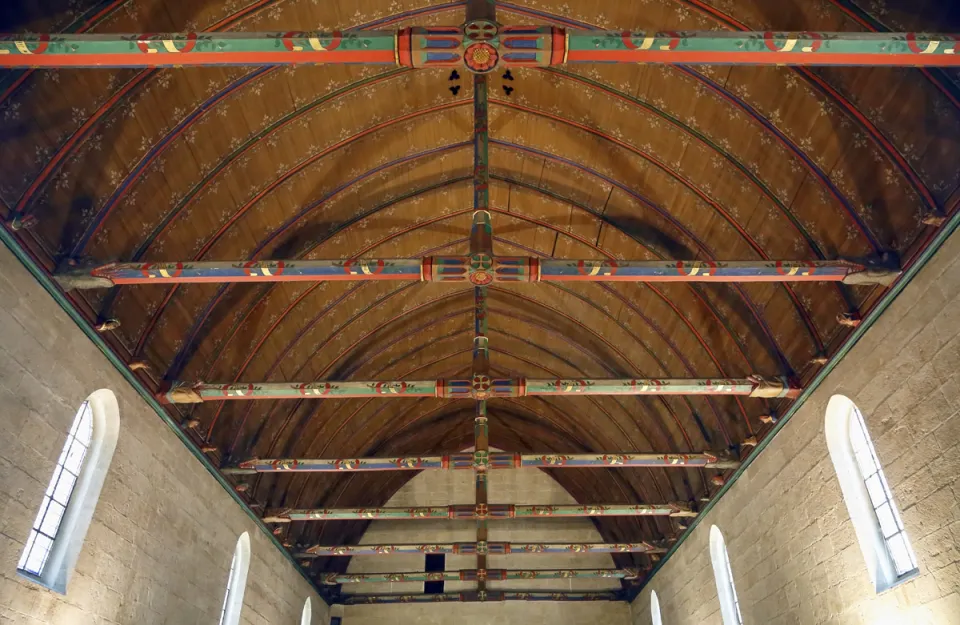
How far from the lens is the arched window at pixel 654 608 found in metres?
20.3

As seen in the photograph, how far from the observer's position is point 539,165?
1434cm

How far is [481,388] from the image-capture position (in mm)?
12656

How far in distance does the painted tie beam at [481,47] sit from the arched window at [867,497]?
17.3 feet

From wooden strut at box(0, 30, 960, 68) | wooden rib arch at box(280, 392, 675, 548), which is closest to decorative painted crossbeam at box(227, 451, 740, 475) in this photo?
wooden rib arch at box(280, 392, 675, 548)

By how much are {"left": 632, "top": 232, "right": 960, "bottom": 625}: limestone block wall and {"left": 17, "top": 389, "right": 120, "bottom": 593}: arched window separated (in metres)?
10.8

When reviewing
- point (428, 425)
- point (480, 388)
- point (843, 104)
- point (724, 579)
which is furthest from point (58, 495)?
point (428, 425)

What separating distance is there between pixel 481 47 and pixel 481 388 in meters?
6.29

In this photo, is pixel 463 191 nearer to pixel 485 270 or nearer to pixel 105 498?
pixel 485 270

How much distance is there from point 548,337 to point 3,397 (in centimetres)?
1263

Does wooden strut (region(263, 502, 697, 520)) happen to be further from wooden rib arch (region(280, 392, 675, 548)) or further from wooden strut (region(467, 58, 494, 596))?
wooden strut (region(467, 58, 494, 596))

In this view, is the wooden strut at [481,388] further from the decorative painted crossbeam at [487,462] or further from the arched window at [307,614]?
the arched window at [307,614]

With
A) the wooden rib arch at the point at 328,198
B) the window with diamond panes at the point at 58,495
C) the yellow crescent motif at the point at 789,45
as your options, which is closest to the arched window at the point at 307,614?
the wooden rib arch at the point at 328,198

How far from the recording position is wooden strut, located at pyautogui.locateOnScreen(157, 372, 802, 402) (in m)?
11.7

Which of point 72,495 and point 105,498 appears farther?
point 105,498
